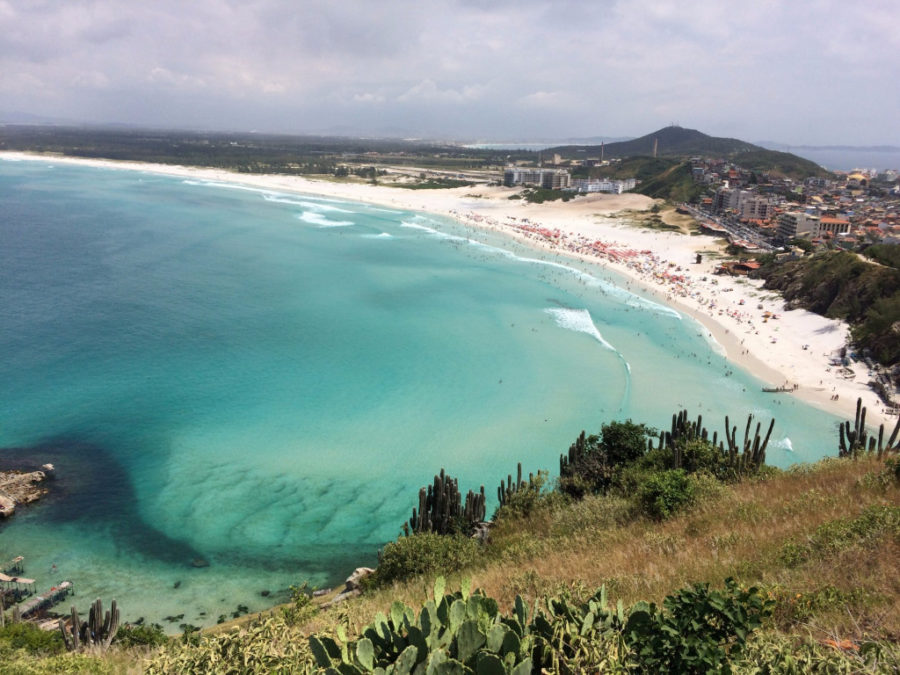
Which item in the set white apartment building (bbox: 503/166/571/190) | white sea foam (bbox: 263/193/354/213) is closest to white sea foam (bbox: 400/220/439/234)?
white sea foam (bbox: 263/193/354/213)

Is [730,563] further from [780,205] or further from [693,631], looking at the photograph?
[780,205]

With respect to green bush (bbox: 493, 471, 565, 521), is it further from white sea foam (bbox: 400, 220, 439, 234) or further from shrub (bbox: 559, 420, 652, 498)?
white sea foam (bbox: 400, 220, 439, 234)

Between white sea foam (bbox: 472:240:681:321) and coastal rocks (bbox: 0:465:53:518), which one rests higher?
white sea foam (bbox: 472:240:681:321)

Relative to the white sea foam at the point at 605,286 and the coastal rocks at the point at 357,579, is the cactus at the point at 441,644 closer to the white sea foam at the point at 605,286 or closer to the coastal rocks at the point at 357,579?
the coastal rocks at the point at 357,579

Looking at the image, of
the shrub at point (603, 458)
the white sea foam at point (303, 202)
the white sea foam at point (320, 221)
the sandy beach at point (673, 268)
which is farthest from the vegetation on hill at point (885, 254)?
the white sea foam at point (303, 202)

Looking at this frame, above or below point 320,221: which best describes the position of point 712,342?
below

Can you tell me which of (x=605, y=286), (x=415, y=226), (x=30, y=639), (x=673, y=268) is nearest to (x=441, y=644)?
(x=30, y=639)

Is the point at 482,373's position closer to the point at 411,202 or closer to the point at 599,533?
the point at 599,533
